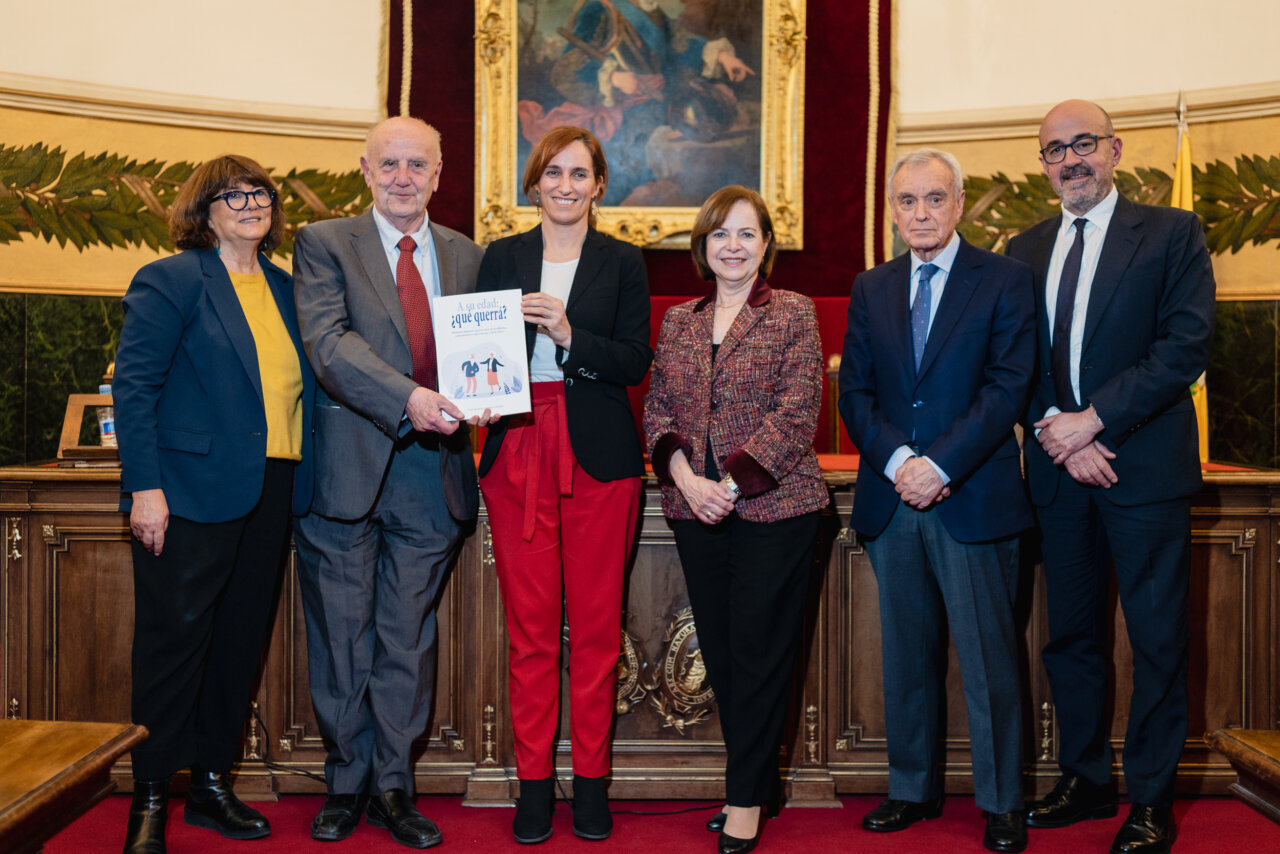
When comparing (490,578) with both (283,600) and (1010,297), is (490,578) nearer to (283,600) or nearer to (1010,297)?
(283,600)

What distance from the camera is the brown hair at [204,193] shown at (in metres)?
2.57

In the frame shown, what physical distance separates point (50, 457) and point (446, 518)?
303 centimetres

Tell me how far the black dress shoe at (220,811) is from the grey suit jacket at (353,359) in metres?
0.79

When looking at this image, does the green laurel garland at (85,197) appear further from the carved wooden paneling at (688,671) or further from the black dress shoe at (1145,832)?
the black dress shoe at (1145,832)

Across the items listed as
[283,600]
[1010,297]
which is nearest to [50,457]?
[283,600]

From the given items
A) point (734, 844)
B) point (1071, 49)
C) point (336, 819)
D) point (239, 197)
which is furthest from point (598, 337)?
point (1071, 49)

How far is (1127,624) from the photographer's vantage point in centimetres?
258

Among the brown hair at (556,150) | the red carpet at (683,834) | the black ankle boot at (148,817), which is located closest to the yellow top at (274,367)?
the brown hair at (556,150)

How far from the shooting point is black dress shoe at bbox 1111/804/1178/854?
2471 millimetres

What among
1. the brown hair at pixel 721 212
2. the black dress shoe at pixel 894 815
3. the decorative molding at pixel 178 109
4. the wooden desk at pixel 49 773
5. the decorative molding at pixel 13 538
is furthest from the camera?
the decorative molding at pixel 178 109

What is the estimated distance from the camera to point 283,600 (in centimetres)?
293

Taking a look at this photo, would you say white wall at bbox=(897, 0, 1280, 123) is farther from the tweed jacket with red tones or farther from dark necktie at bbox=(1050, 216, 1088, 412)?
the tweed jacket with red tones

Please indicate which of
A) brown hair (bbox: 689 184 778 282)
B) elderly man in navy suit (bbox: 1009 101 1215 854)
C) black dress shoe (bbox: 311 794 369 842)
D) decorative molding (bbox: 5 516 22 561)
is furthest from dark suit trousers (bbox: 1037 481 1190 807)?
decorative molding (bbox: 5 516 22 561)

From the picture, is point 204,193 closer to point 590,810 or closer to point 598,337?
point 598,337
